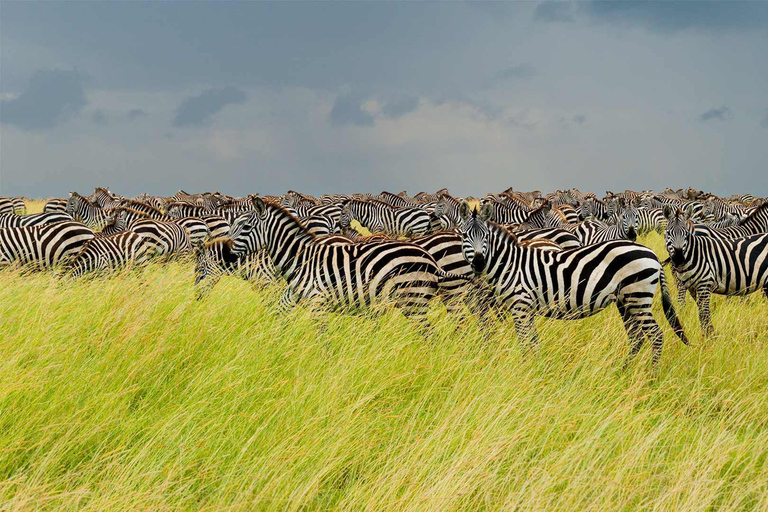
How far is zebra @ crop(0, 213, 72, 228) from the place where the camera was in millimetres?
15275

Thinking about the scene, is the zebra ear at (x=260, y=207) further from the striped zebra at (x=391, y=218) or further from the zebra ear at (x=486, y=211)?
the striped zebra at (x=391, y=218)

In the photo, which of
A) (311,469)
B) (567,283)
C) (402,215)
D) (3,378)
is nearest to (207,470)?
(311,469)

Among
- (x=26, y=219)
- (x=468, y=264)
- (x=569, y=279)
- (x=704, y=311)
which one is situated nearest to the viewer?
(x=569, y=279)

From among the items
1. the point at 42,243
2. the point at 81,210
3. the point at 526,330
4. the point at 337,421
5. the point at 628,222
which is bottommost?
the point at 337,421

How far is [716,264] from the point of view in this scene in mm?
9102

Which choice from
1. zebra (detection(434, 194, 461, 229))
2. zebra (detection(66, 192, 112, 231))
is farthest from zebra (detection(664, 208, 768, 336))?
zebra (detection(66, 192, 112, 231))

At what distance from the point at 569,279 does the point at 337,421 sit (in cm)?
359

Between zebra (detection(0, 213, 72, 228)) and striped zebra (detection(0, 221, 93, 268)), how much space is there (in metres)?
2.10

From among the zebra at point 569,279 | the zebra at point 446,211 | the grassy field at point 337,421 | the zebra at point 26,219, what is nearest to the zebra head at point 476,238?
the zebra at point 569,279

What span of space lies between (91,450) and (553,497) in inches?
113

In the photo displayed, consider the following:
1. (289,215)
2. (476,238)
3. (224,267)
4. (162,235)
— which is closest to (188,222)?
(162,235)

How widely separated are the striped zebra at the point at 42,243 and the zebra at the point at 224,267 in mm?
3921

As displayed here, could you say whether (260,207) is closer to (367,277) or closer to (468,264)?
(367,277)

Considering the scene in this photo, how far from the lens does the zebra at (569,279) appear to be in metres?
6.68
